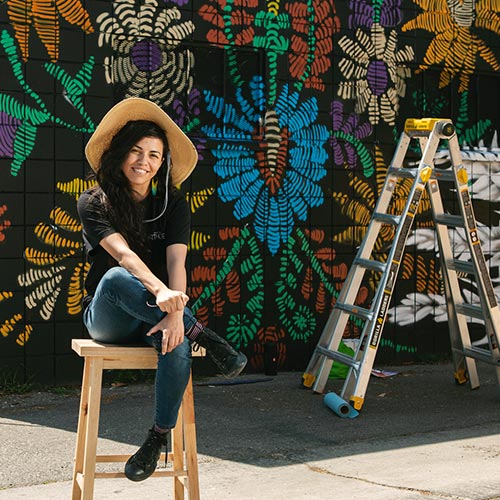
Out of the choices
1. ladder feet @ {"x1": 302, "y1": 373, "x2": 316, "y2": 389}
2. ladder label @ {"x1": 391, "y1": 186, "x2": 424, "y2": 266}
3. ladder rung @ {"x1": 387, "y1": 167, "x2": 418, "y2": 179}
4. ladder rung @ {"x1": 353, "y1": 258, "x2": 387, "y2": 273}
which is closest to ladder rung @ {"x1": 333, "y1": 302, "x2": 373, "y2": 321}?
ladder rung @ {"x1": 353, "y1": 258, "x2": 387, "y2": 273}

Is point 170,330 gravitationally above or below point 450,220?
below

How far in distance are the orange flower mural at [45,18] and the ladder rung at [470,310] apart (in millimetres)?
3482

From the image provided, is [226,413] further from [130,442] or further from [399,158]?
[399,158]

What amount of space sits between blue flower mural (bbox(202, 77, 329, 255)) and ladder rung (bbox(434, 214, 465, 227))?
1367mm

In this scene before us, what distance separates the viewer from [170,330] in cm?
440

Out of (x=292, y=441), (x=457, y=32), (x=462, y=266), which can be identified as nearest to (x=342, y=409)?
(x=292, y=441)

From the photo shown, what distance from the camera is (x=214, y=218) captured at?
27.7 feet

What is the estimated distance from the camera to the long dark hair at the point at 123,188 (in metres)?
4.80

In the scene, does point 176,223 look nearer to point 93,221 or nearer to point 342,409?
point 93,221

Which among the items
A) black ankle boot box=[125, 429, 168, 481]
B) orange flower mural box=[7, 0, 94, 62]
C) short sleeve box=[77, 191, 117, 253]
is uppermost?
orange flower mural box=[7, 0, 94, 62]

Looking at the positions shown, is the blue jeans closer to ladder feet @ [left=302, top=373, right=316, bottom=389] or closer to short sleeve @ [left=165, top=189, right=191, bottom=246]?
short sleeve @ [left=165, top=189, right=191, bottom=246]

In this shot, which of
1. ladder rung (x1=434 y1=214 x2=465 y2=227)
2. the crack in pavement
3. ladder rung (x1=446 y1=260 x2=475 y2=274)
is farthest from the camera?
ladder rung (x1=446 y1=260 x2=475 y2=274)

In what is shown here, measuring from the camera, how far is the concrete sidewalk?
5344 millimetres

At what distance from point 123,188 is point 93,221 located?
0.22m
